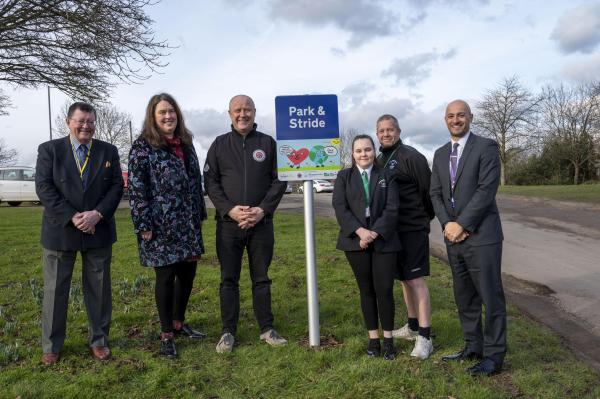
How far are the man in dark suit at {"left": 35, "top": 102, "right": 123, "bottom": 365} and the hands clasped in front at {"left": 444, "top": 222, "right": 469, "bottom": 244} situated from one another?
2857 mm

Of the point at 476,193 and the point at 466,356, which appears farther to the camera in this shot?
the point at 466,356

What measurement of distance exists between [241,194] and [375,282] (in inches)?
56.3

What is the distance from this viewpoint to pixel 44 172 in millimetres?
4188

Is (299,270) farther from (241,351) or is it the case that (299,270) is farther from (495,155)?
(495,155)

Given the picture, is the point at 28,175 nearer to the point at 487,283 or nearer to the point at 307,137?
the point at 307,137

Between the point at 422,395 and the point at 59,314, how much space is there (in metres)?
3.04

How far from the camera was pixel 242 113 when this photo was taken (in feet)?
15.1

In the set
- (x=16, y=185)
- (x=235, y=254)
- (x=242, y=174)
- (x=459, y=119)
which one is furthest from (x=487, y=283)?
(x=16, y=185)

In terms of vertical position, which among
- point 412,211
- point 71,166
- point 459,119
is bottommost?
point 412,211

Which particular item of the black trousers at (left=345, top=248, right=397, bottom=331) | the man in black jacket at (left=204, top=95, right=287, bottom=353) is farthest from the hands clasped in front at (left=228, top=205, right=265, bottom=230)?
the black trousers at (left=345, top=248, right=397, bottom=331)

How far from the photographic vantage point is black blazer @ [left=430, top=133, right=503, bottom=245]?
157 inches

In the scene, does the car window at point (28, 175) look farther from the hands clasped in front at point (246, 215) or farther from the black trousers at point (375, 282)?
the black trousers at point (375, 282)

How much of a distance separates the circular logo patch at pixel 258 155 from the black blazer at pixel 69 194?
1255 mm

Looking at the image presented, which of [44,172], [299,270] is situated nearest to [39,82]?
[299,270]
